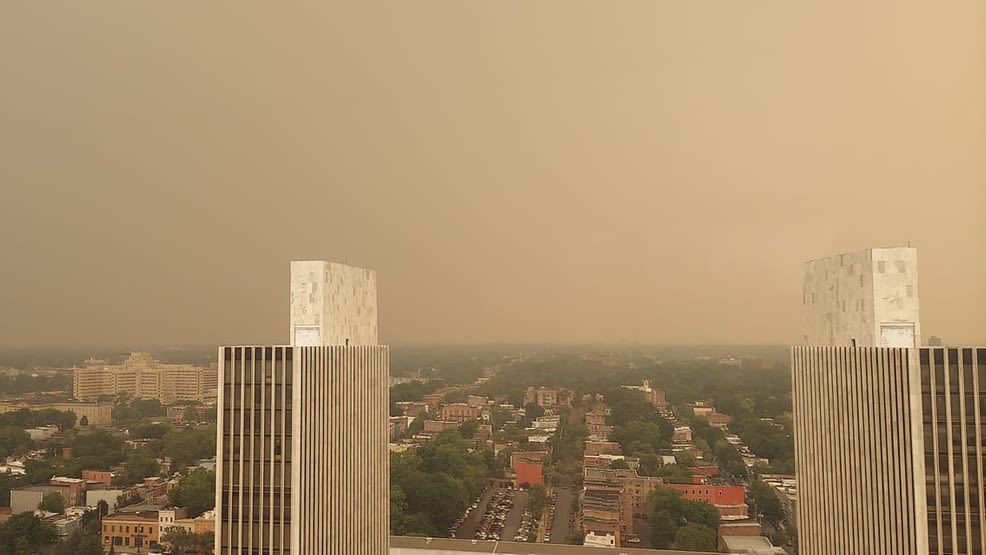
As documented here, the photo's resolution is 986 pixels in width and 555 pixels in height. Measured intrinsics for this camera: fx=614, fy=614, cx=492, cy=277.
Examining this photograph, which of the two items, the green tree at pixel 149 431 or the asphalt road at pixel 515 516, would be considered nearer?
the asphalt road at pixel 515 516

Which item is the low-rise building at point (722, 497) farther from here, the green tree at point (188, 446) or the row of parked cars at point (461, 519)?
the green tree at point (188, 446)

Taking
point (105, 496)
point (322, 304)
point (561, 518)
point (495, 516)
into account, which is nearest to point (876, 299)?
point (322, 304)

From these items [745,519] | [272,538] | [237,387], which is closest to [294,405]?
[237,387]

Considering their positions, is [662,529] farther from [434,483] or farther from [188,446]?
[188,446]

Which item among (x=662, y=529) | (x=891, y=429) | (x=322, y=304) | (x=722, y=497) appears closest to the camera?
(x=891, y=429)

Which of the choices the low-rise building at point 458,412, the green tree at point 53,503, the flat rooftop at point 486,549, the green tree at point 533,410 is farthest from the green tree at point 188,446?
the green tree at point 533,410

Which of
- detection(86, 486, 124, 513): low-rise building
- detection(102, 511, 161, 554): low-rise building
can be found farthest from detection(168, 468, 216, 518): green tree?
detection(86, 486, 124, 513): low-rise building

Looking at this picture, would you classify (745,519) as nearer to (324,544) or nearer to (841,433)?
(841,433)
